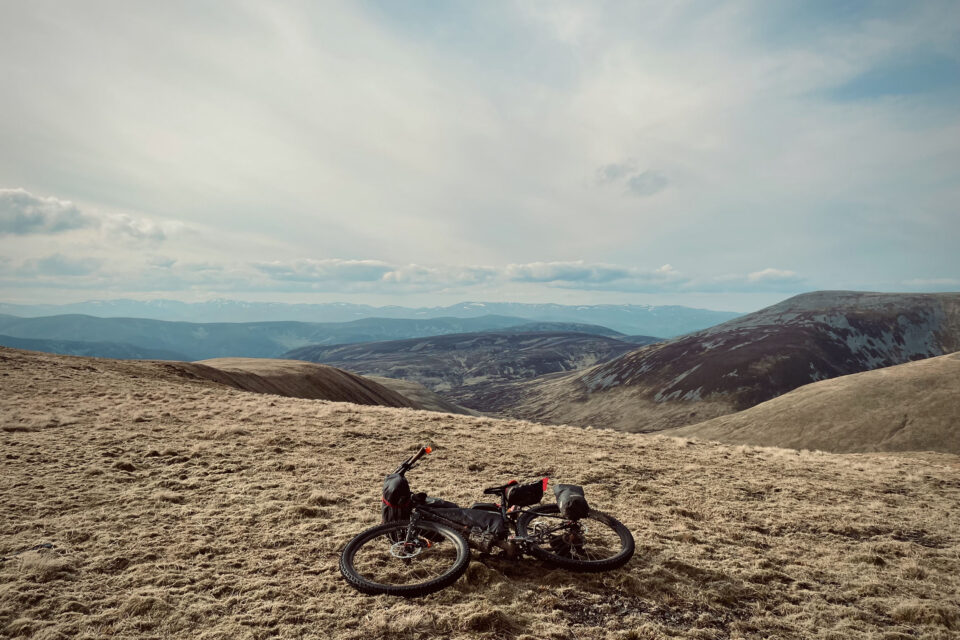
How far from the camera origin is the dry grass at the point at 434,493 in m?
6.82

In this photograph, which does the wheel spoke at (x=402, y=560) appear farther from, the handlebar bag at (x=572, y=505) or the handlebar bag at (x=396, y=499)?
the handlebar bag at (x=572, y=505)

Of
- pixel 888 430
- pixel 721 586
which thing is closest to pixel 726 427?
pixel 888 430

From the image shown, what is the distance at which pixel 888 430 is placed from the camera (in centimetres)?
4925

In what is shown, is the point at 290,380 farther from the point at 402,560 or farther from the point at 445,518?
the point at 445,518

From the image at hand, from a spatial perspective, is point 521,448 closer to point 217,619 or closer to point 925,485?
point 217,619

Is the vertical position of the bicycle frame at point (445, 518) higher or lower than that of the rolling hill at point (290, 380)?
higher

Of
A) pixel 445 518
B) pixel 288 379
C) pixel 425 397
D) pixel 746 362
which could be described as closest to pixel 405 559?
pixel 445 518

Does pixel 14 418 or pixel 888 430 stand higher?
pixel 14 418

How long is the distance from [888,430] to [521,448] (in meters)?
55.4

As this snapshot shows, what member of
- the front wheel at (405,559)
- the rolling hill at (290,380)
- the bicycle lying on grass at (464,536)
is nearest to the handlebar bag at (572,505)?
the bicycle lying on grass at (464,536)

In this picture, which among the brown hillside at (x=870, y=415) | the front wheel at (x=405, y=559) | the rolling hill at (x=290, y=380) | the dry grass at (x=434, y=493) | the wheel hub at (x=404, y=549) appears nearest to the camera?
the dry grass at (x=434, y=493)

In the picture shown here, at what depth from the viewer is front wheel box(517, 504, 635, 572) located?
26.4 feet

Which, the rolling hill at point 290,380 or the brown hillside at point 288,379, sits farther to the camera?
the rolling hill at point 290,380

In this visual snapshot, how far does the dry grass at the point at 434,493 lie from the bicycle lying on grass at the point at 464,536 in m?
0.43
